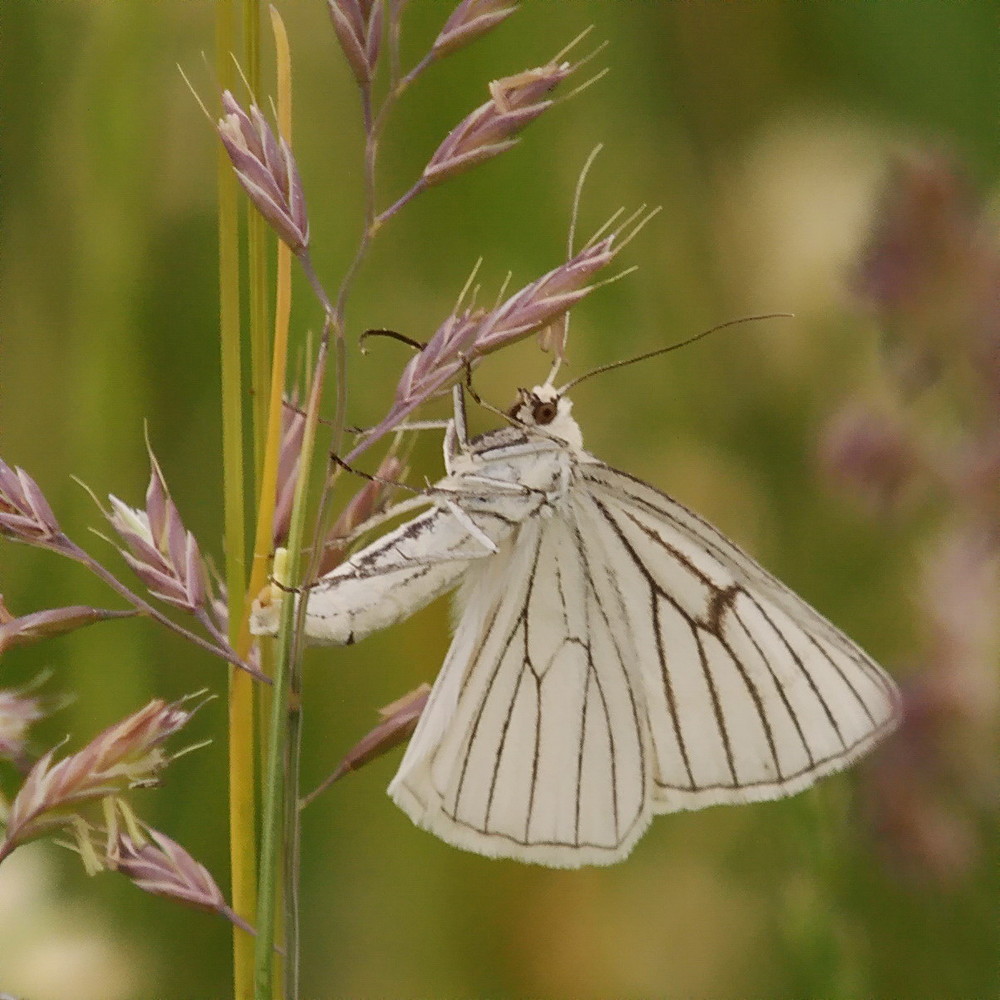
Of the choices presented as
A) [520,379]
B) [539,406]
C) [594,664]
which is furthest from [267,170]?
[520,379]

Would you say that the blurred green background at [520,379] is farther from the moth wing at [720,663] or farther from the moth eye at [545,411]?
the moth eye at [545,411]

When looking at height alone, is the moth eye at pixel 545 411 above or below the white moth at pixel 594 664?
above

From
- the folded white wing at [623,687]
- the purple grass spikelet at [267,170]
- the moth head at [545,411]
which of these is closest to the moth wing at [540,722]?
the folded white wing at [623,687]

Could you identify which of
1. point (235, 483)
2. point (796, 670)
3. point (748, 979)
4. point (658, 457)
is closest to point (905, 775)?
point (796, 670)

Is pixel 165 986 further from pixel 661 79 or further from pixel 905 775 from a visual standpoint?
pixel 661 79

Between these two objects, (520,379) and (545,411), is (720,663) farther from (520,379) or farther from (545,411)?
(520,379)

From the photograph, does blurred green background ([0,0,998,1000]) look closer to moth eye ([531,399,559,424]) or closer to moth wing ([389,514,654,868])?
moth wing ([389,514,654,868])

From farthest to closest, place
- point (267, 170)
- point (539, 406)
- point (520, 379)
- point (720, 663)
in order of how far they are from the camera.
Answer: point (520, 379) → point (720, 663) → point (539, 406) → point (267, 170)
